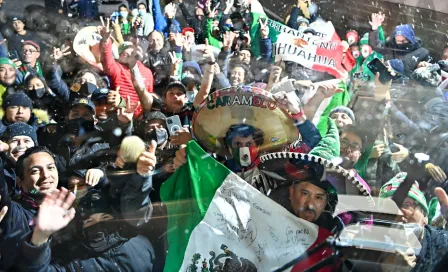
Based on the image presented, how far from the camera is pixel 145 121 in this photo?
3.66m

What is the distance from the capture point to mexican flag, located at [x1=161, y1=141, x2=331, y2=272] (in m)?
3.05

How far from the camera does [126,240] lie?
3.17 metres

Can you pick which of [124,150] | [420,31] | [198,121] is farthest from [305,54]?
[124,150]

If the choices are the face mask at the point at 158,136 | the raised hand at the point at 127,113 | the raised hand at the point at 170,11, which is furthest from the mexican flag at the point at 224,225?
the raised hand at the point at 170,11

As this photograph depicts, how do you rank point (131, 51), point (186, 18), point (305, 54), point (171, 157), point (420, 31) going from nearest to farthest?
point (171, 157) < point (131, 51) < point (305, 54) < point (420, 31) < point (186, 18)

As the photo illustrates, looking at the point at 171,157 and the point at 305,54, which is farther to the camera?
the point at 305,54

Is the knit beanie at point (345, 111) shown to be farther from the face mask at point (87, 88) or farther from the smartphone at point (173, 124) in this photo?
the face mask at point (87, 88)

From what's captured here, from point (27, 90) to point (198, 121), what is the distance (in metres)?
1.07

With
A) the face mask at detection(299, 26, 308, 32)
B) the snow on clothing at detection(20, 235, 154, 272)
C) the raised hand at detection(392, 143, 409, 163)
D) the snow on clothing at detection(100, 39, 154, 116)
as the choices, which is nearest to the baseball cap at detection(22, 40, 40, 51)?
the snow on clothing at detection(100, 39, 154, 116)

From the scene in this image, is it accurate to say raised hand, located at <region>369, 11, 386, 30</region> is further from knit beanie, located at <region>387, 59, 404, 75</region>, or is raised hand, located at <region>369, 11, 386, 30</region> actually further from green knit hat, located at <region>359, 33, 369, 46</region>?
knit beanie, located at <region>387, 59, 404, 75</region>

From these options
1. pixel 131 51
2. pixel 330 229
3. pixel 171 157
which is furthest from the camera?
pixel 131 51

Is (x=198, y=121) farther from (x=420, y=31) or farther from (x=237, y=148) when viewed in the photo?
(x=420, y=31)

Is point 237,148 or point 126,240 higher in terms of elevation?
point 237,148

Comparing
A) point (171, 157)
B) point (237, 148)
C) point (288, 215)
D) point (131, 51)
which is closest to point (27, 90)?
point (131, 51)
